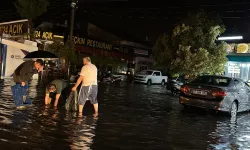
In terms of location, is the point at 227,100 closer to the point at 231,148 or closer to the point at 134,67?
the point at 231,148

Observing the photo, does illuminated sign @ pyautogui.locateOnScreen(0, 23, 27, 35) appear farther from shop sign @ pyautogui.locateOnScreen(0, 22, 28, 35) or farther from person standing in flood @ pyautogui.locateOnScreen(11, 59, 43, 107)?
person standing in flood @ pyautogui.locateOnScreen(11, 59, 43, 107)

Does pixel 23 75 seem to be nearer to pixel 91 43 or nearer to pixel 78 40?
pixel 78 40

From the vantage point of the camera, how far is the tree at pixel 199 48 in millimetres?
22891

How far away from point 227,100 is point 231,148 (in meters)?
5.12

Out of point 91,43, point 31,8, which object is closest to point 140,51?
point 91,43

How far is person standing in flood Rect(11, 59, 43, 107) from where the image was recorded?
9.11 metres

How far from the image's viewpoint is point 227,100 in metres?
12.1

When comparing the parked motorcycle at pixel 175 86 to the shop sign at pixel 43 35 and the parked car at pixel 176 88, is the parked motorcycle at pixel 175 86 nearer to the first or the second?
the parked car at pixel 176 88

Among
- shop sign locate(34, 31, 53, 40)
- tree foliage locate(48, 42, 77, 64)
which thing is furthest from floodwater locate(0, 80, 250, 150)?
shop sign locate(34, 31, 53, 40)

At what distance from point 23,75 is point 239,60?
856 inches

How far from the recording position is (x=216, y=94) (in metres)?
11.9

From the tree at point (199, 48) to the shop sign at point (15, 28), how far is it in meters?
12.4

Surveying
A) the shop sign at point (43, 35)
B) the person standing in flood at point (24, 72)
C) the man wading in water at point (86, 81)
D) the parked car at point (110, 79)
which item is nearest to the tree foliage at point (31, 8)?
the shop sign at point (43, 35)

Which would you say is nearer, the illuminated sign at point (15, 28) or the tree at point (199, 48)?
the tree at point (199, 48)
